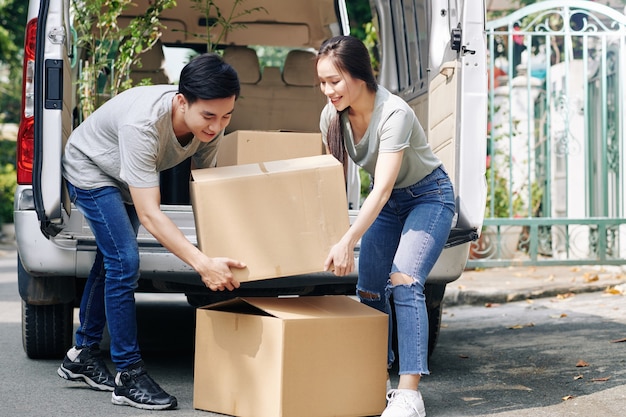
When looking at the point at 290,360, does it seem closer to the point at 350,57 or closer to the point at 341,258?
the point at 341,258

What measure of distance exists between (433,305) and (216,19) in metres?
2.95

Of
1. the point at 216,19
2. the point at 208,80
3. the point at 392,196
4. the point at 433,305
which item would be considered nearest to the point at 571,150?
the point at 216,19

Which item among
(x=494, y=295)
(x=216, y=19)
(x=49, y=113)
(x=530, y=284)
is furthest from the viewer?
(x=530, y=284)

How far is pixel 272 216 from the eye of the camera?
3539 millimetres

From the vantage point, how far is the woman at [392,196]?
3441mm

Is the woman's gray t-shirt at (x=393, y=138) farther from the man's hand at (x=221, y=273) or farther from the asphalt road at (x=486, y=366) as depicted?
the asphalt road at (x=486, y=366)

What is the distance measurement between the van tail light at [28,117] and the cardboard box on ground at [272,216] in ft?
3.16

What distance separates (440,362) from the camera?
191 inches

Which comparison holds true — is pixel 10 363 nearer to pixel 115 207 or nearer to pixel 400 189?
pixel 115 207

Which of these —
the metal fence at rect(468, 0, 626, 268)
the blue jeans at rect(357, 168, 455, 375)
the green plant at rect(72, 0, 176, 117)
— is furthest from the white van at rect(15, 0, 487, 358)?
the metal fence at rect(468, 0, 626, 268)

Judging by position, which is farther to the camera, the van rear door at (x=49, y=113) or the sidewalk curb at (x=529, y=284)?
the sidewalk curb at (x=529, y=284)

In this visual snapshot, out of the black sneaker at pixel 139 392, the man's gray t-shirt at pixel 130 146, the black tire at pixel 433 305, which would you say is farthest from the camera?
the black tire at pixel 433 305

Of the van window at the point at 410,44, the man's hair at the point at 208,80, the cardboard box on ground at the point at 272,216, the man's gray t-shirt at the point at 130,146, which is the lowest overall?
the cardboard box on ground at the point at 272,216

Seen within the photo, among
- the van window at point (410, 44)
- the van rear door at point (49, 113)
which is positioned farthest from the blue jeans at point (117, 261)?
the van window at point (410, 44)
